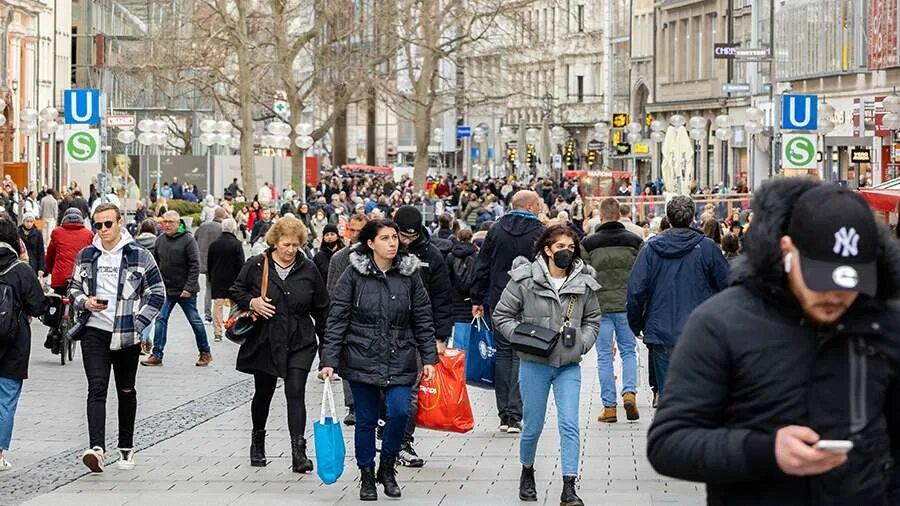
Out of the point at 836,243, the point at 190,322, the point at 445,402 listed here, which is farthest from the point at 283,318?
the point at 190,322

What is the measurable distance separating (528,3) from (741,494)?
53529 mm

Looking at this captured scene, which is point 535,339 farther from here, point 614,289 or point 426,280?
point 614,289

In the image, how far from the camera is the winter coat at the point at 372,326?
1081 centimetres

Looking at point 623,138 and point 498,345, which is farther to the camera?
point 623,138

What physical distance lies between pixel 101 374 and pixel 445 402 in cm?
203

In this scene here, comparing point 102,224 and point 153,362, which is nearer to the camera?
point 102,224

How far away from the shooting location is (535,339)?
10.8 m

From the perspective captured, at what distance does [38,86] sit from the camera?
3194 inches

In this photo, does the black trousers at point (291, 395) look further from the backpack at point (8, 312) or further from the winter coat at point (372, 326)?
the backpack at point (8, 312)

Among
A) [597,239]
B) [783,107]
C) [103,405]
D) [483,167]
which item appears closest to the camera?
[103,405]

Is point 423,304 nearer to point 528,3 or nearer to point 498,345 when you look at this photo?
point 498,345

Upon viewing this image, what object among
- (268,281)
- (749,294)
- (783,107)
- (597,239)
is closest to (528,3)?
(783,107)

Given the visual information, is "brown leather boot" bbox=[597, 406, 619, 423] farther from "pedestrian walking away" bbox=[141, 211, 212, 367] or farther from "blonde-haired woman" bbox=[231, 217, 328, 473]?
"pedestrian walking away" bbox=[141, 211, 212, 367]

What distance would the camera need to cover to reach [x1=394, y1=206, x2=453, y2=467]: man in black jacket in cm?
1173
